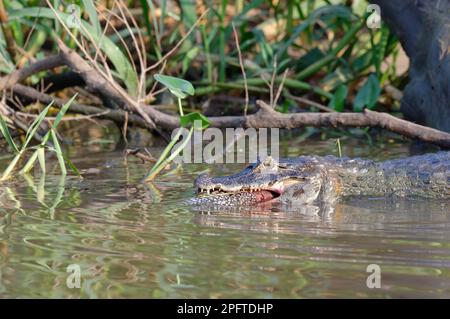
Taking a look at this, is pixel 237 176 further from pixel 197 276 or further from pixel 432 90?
pixel 432 90

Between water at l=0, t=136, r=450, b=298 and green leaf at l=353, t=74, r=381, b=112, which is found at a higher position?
green leaf at l=353, t=74, r=381, b=112

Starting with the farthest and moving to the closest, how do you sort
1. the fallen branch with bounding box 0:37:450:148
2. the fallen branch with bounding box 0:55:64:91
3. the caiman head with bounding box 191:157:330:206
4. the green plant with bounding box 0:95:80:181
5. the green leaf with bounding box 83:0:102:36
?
the fallen branch with bounding box 0:55:64:91
the fallen branch with bounding box 0:37:450:148
the green leaf with bounding box 83:0:102:36
the green plant with bounding box 0:95:80:181
the caiman head with bounding box 191:157:330:206

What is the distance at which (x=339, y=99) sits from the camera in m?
8.52

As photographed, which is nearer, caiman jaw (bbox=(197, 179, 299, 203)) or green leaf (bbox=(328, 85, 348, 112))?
caiman jaw (bbox=(197, 179, 299, 203))

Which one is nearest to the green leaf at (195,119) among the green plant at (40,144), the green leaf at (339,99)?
the green plant at (40,144)

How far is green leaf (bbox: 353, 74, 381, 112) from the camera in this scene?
838 centimetres

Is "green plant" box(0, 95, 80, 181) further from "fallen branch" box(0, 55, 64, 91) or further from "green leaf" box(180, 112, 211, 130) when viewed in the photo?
"fallen branch" box(0, 55, 64, 91)

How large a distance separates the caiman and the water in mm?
180

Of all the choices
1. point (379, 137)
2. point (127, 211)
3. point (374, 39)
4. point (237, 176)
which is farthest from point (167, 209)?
point (374, 39)

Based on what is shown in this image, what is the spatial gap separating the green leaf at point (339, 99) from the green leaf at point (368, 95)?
122mm

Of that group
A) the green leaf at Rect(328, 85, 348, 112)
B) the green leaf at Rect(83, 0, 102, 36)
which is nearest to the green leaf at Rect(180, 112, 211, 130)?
the green leaf at Rect(83, 0, 102, 36)

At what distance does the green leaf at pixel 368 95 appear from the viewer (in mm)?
8375

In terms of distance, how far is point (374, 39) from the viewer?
30.2 ft
